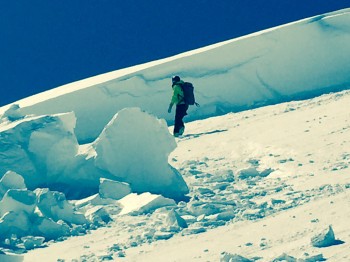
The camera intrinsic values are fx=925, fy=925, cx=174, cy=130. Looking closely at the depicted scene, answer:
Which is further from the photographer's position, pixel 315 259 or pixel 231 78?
pixel 231 78

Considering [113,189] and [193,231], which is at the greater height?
[113,189]

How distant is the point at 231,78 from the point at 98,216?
28.7 feet

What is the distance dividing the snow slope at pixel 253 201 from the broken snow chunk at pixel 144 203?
0.63 feet

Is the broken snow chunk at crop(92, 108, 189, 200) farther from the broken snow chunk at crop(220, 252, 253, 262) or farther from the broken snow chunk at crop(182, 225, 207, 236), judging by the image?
the broken snow chunk at crop(220, 252, 253, 262)

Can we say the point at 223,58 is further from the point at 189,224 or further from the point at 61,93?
the point at 189,224

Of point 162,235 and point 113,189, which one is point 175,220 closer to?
point 162,235

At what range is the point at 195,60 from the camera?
63.9 feet

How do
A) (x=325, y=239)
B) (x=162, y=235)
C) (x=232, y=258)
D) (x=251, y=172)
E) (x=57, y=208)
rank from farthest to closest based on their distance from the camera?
(x=251, y=172)
(x=57, y=208)
(x=162, y=235)
(x=325, y=239)
(x=232, y=258)

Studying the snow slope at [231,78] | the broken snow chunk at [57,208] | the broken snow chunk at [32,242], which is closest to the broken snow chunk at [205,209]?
the broken snow chunk at [57,208]

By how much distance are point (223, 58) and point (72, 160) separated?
24.1 feet

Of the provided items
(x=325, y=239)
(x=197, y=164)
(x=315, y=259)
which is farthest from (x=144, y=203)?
(x=315, y=259)

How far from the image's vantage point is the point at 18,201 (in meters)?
10.5

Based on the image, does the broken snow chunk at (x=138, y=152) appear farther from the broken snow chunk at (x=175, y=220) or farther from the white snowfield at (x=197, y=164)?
the broken snow chunk at (x=175, y=220)

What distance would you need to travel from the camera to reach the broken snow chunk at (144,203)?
1097 cm
